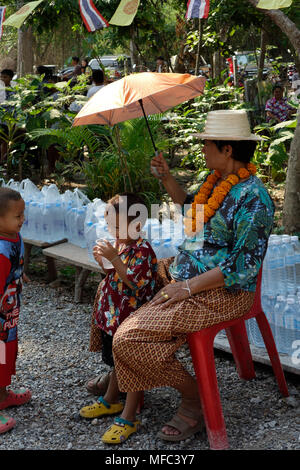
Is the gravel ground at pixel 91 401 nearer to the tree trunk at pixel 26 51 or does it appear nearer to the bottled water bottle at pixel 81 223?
the bottled water bottle at pixel 81 223

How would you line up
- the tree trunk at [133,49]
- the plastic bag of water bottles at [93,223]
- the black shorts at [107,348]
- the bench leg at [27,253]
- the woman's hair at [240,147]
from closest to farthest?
the woman's hair at [240,147], the black shorts at [107,348], the plastic bag of water bottles at [93,223], the bench leg at [27,253], the tree trunk at [133,49]

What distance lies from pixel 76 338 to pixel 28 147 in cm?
505

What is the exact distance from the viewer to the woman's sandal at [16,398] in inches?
138

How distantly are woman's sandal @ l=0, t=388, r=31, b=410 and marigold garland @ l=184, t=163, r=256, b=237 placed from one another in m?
1.41

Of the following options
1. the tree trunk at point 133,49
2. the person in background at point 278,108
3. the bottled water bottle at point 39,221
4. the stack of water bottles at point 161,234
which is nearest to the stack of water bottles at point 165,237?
the stack of water bottles at point 161,234

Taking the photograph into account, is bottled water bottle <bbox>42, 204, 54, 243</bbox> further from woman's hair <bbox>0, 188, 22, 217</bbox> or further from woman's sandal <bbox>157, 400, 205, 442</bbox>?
woman's sandal <bbox>157, 400, 205, 442</bbox>

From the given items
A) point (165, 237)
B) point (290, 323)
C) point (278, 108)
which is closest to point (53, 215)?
point (165, 237)

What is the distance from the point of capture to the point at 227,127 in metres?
3.13

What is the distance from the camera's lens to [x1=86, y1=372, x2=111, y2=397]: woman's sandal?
358cm

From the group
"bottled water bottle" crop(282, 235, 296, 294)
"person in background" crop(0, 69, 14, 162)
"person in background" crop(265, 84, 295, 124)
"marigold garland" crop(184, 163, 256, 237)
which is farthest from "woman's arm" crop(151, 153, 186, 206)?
"person in background" crop(265, 84, 295, 124)

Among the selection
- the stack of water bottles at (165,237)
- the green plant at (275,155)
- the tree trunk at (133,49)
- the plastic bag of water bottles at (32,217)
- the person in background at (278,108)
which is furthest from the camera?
the tree trunk at (133,49)

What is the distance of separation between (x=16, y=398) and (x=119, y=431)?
2.63ft

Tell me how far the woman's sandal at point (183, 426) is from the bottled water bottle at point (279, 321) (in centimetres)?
83

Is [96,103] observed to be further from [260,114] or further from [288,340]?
[260,114]
